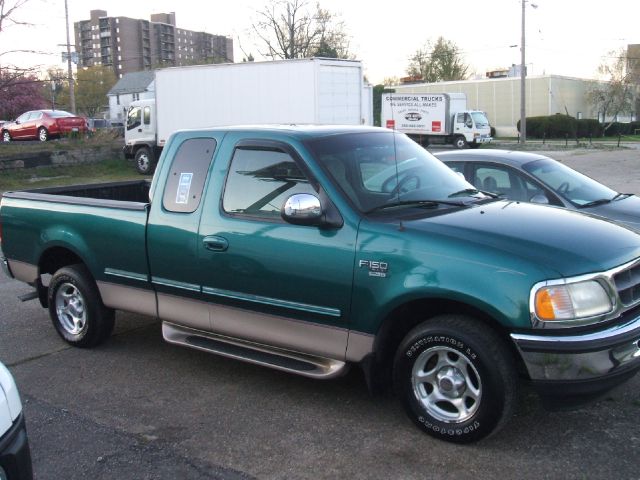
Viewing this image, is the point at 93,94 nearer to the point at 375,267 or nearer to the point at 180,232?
the point at 180,232

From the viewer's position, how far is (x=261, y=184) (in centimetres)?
480

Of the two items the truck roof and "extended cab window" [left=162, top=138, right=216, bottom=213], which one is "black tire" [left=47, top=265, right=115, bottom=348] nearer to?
"extended cab window" [left=162, top=138, right=216, bottom=213]

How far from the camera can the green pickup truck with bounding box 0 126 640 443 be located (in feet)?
12.2

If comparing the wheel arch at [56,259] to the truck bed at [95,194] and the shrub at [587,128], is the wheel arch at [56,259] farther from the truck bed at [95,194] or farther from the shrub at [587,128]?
the shrub at [587,128]

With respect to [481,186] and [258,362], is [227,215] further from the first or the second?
[481,186]

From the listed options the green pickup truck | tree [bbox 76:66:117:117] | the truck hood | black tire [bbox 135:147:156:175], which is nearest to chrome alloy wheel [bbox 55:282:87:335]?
the green pickup truck

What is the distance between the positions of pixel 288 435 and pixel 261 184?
5.55 ft

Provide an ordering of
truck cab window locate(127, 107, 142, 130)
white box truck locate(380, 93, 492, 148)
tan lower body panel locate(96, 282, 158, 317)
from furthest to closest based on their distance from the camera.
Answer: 1. white box truck locate(380, 93, 492, 148)
2. truck cab window locate(127, 107, 142, 130)
3. tan lower body panel locate(96, 282, 158, 317)

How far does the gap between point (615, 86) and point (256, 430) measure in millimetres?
63536

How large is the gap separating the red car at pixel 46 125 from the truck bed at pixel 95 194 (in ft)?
80.7

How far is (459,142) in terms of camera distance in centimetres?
3962

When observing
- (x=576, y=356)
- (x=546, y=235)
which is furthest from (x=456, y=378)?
(x=546, y=235)

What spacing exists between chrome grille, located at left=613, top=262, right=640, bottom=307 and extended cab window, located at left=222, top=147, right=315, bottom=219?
1942mm

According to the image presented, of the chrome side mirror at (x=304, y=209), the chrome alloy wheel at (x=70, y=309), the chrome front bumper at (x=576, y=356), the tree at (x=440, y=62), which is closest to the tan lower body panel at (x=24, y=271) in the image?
the chrome alloy wheel at (x=70, y=309)
